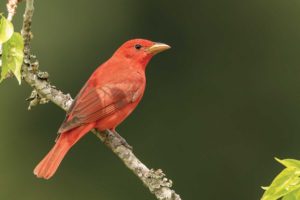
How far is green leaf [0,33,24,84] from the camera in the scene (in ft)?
15.5

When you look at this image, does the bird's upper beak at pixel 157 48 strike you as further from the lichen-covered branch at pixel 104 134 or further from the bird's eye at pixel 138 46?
the lichen-covered branch at pixel 104 134

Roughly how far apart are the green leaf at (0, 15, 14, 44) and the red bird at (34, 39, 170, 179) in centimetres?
173

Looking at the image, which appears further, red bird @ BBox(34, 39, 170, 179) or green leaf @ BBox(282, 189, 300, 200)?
red bird @ BBox(34, 39, 170, 179)

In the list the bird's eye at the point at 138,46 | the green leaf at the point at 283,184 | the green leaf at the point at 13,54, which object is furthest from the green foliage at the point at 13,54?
the bird's eye at the point at 138,46

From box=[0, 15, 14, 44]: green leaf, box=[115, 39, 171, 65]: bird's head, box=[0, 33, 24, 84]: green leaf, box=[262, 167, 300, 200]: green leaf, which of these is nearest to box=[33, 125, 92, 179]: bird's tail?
box=[115, 39, 171, 65]: bird's head

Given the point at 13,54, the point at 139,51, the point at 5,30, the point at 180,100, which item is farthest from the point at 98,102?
the point at 180,100

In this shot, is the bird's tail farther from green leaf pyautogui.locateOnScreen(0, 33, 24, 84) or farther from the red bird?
green leaf pyautogui.locateOnScreen(0, 33, 24, 84)

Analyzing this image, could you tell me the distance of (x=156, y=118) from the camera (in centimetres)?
Result: 1564

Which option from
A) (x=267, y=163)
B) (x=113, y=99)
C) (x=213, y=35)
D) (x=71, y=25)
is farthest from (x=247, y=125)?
(x=113, y=99)

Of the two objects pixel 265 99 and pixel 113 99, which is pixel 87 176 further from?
pixel 113 99

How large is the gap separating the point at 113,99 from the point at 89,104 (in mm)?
248

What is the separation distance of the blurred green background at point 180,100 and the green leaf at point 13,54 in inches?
351

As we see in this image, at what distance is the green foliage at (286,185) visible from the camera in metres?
4.51

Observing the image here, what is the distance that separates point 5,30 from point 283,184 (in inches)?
59.8
